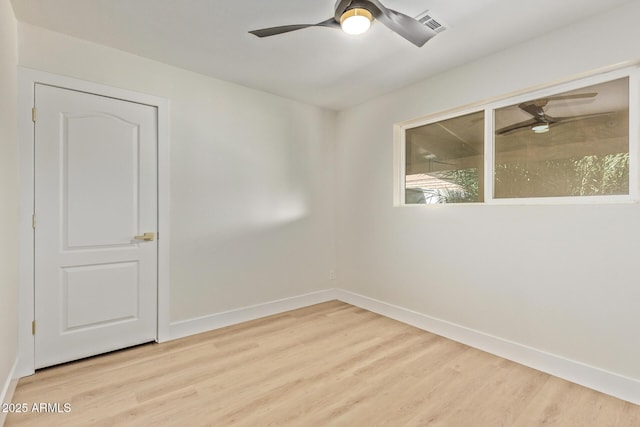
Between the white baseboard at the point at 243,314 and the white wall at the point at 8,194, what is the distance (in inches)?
44.2

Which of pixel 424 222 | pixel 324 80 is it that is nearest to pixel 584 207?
pixel 424 222

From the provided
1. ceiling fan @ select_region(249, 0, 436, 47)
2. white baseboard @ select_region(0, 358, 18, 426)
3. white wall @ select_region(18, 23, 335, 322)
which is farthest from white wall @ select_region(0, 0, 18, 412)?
ceiling fan @ select_region(249, 0, 436, 47)

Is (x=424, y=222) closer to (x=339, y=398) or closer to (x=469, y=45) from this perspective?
(x=469, y=45)

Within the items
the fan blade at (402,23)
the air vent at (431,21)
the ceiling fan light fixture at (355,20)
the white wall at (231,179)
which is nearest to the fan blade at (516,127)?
the air vent at (431,21)

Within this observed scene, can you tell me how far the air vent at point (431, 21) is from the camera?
205 cm

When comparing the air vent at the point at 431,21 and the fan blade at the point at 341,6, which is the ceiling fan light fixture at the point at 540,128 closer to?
the air vent at the point at 431,21

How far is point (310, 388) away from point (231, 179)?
6.94 ft

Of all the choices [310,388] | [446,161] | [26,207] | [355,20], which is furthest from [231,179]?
[446,161]

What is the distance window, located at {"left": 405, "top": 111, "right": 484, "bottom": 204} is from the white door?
2.63 meters

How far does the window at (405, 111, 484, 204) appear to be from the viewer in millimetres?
2818

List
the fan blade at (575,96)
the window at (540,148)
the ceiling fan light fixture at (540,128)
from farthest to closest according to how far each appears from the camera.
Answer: the ceiling fan light fixture at (540,128) → the fan blade at (575,96) → the window at (540,148)

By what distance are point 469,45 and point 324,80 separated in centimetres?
135

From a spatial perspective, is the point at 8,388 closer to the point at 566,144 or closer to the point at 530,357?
the point at 530,357

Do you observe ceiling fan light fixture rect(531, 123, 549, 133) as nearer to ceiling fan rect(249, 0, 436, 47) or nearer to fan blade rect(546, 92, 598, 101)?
fan blade rect(546, 92, 598, 101)
